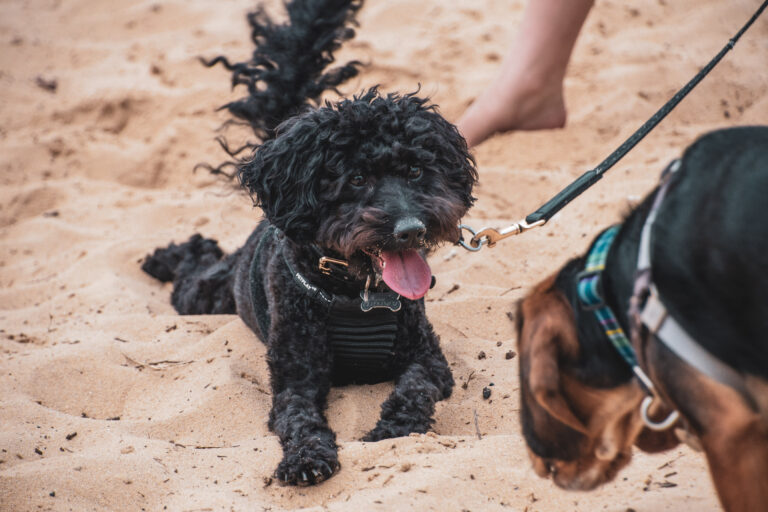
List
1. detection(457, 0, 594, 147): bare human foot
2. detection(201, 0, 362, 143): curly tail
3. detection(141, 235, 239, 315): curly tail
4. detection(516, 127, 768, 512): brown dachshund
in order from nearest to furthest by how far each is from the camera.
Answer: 1. detection(516, 127, 768, 512): brown dachshund
2. detection(201, 0, 362, 143): curly tail
3. detection(141, 235, 239, 315): curly tail
4. detection(457, 0, 594, 147): bare human foot

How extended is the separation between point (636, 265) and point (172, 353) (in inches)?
102

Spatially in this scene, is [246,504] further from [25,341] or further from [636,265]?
[25,341]

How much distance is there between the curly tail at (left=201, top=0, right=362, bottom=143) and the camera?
4.10 meters

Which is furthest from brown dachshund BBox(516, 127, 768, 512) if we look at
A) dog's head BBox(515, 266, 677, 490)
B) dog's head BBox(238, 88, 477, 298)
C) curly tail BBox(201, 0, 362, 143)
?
curly tail BBox(201, 0, 362, 143)

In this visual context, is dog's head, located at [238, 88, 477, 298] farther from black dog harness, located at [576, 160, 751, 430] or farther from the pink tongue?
black dog harness, located at [576, 160, 751, 430]

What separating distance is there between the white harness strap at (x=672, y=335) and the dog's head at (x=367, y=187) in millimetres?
1244

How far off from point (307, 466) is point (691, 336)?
149cm

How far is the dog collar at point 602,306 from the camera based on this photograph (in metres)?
1.73

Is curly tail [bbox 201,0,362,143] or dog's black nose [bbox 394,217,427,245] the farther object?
curly tail [bbox 201,0,362,143]

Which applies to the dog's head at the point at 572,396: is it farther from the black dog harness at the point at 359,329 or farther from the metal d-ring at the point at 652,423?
the black dog harness at the point at 359,329

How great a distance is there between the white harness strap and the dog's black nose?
3.88 ft

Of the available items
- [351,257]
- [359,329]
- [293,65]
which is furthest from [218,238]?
[351,257]

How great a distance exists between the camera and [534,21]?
4.89 metres

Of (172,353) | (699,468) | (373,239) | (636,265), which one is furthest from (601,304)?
(172,353)
